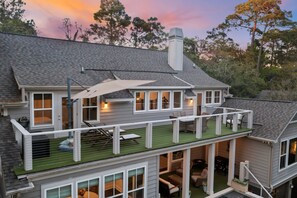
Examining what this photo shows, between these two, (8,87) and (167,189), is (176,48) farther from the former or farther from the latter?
(8,87)

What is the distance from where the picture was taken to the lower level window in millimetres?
5961

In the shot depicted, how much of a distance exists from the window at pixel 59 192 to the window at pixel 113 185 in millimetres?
1157

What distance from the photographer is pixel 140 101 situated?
11438 millimetres

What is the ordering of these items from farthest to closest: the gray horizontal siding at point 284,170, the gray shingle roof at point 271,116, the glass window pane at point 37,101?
the gray horizontal siding at point 284,170 → the gray shingle roof at point 271,116 → the glass window pane at point 37,101

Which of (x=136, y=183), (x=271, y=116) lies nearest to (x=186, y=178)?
(x=136, y=183)

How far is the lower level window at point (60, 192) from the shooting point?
5961 mm

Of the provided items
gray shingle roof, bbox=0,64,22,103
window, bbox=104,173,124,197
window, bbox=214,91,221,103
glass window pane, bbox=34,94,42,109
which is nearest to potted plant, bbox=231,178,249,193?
window, bbox=104,173,124,197

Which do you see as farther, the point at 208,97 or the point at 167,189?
the point at 208,97

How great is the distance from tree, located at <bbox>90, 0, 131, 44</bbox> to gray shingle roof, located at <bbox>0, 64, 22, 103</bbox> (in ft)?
83.2

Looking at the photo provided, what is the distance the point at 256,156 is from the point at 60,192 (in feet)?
31.0

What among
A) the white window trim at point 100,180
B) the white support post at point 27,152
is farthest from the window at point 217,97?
the white support post at point 27,152

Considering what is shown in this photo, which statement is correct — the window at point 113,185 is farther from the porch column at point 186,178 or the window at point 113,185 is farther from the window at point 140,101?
the window at point 140,101

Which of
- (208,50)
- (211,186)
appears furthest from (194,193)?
(208,50)

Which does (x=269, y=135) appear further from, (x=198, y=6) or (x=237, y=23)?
(x=237, y=23)
